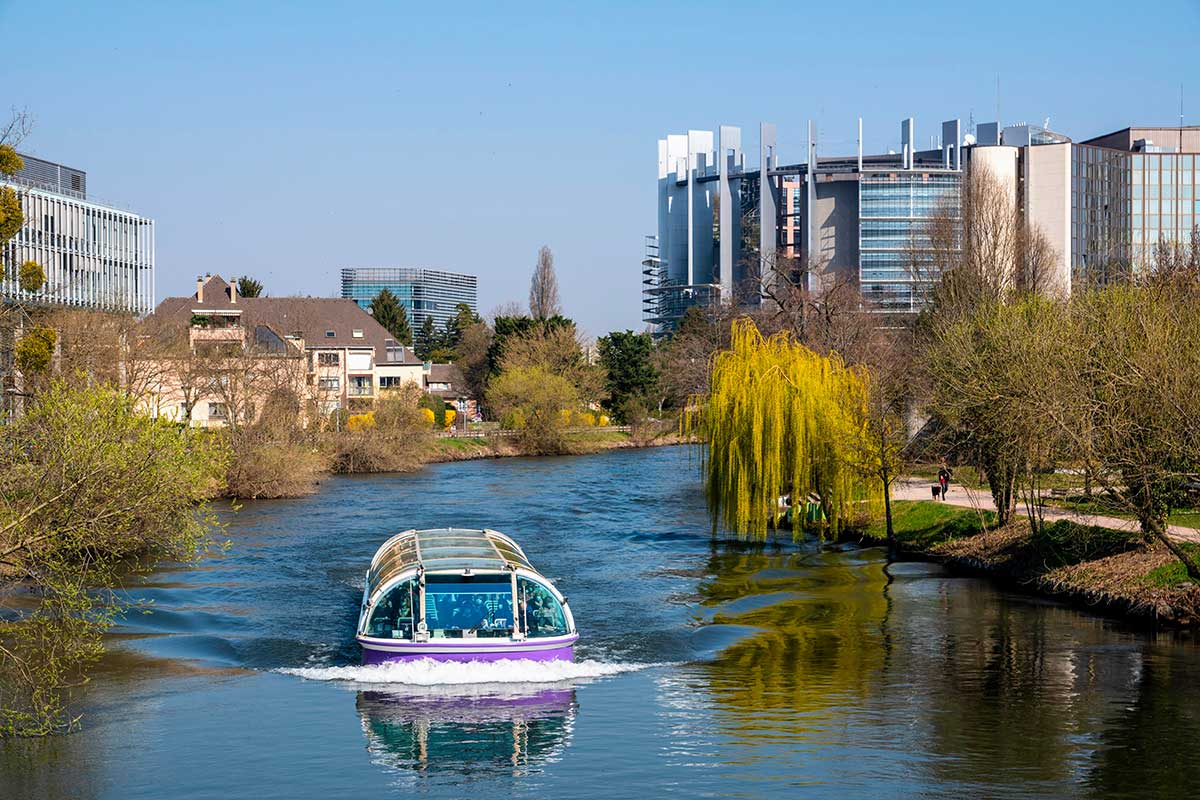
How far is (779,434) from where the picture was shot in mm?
40781

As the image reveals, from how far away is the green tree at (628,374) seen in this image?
11006 cm

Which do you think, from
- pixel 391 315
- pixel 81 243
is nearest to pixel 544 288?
pixel 391 315

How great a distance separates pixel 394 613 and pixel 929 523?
22.3 m

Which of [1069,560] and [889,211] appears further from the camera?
[889,211]

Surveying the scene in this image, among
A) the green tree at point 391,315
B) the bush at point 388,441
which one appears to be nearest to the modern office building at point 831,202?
the green tree at point 391,315

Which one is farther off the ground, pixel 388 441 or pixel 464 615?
pixel 388 441

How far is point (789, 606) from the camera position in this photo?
1293 inches

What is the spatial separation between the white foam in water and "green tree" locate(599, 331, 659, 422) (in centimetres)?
8281

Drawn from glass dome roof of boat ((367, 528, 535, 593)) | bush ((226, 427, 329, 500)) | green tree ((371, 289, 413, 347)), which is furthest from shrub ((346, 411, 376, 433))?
green tree ((371, 289, 413, 347))

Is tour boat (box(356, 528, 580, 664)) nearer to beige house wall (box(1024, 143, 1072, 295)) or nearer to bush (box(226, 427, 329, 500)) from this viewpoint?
bush (box(226, 427, 329, 500))

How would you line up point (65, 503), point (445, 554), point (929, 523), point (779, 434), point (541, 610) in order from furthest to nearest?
point (929, 523), point (779, 434), point (445, 554), point (541, 610), point (65, 503)

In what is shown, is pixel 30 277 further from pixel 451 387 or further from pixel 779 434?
pixel 451 387

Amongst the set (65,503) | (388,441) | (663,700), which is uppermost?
(65,503)

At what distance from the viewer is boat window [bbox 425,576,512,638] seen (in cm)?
2464
